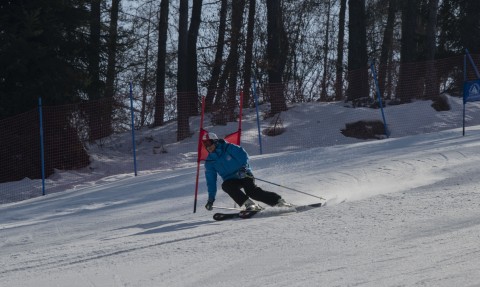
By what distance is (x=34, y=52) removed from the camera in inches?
759

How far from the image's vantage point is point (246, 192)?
11656 millimetres

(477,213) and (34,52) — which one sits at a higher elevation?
(34,52)

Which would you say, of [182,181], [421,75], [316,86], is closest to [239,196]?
[182,181]

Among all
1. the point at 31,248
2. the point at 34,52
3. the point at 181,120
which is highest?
the point at 34,52

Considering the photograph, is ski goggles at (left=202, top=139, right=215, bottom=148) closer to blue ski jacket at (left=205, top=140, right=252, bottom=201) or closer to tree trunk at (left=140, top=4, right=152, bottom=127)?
blue ski jacket at (left=205, top=140, right=252, bottom=201)

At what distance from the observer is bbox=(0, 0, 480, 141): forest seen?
19.8 meters

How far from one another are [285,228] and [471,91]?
10.6 meters

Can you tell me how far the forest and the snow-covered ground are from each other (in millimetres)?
2773

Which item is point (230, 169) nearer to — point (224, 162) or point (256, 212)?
point (224, 162)

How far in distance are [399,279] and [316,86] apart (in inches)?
785

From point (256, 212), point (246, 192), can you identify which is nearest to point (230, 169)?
point (246, 192)

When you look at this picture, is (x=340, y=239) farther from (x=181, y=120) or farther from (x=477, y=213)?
(x=181, y=120)

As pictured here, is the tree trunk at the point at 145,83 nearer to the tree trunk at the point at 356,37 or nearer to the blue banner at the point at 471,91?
the tree trunk at the point at 356,37

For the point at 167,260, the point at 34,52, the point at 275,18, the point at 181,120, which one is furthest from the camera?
the point at 275,18
